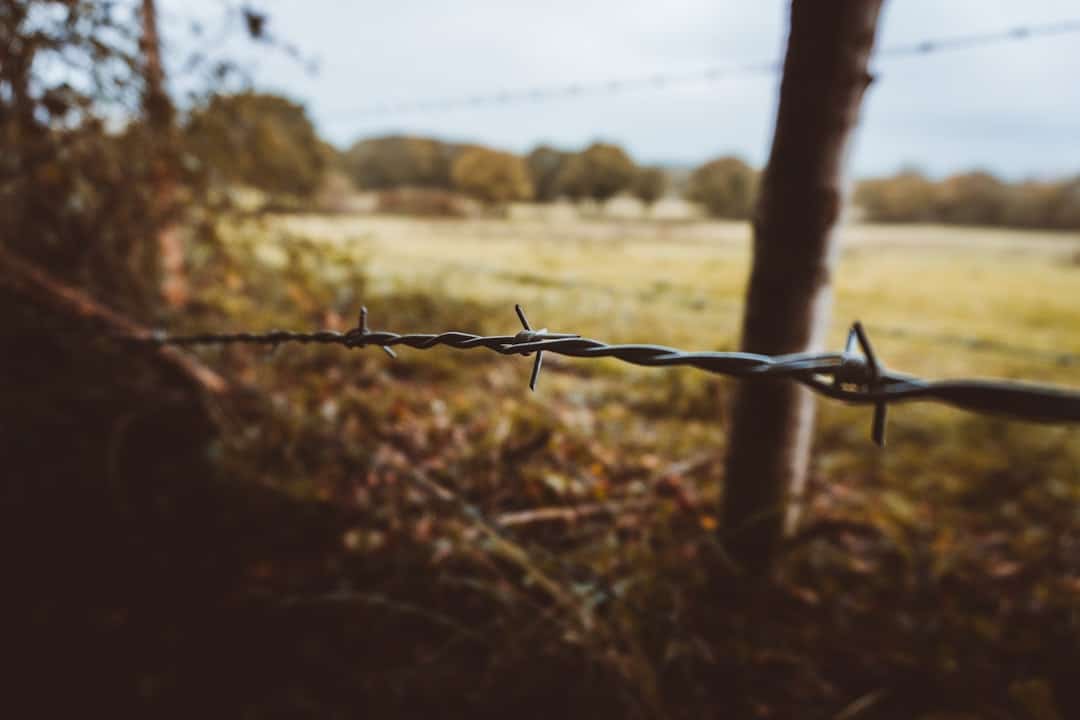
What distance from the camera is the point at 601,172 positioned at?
4383mm

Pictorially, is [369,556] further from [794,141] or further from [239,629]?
[794,141]

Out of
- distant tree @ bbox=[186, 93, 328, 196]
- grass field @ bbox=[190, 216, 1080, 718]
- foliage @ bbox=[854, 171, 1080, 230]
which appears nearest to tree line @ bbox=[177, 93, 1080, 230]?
distant tree @ bbox=[186, 93, 328, 196]

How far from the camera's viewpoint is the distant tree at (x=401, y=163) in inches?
285

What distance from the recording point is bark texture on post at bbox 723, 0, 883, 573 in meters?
1.62

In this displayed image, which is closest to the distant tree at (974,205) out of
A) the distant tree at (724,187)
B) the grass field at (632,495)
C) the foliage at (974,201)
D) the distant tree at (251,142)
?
the foliage at (974,201)

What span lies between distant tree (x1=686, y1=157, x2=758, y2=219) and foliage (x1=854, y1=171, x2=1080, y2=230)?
34.7 feet

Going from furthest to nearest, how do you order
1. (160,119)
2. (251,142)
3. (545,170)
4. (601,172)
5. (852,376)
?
(545,170)
(601,172)
(251,142)
(160,119)
(852,376)

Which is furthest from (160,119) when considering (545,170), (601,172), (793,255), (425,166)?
(425,166)

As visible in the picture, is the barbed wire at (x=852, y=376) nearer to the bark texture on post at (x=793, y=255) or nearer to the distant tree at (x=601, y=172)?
the bark texture on post at (x=793, y=255)

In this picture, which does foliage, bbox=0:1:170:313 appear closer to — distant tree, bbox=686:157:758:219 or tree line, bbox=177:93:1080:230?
tree line, bbox=177:93:1080:230

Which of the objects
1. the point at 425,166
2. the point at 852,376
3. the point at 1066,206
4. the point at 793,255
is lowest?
the point at 852,376

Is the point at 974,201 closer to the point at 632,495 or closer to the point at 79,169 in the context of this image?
the point at 632,495

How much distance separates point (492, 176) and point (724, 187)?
2670 millimetres

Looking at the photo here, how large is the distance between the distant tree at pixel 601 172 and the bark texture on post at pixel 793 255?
2.64 m
